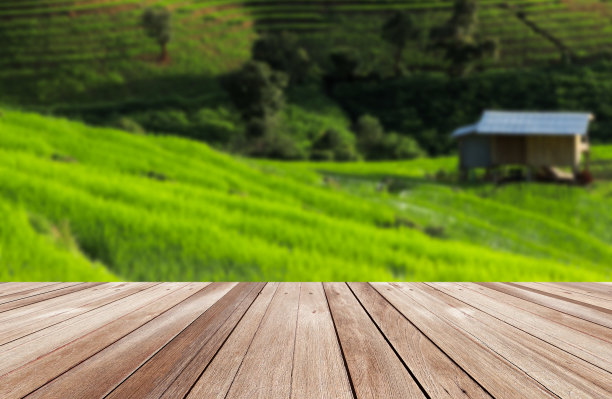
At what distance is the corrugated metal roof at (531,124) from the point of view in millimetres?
28203

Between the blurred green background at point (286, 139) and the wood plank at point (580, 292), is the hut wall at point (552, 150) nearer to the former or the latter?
the blurred green background at point (286, 139)

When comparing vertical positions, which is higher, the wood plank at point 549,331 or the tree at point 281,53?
the tree at point 281,53

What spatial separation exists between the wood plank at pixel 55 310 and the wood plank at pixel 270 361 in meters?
1.47

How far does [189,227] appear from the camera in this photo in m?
7.80

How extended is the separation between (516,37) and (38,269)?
82951mm

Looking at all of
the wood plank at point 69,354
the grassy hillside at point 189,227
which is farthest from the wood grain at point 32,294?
the wood plank at point 69,354

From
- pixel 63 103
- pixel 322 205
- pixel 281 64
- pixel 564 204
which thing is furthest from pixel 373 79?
pixel 322 205

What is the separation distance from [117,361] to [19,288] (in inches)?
120

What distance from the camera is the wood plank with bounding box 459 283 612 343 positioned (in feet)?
10.1

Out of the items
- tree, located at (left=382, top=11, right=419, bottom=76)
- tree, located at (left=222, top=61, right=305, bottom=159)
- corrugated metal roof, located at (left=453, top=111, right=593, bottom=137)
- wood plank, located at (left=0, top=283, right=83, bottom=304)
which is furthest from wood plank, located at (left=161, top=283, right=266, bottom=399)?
tree, located at (left=382, top=11, right=419, bottom=76)

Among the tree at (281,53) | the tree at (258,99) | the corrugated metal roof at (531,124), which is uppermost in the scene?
the tree at (281,53)

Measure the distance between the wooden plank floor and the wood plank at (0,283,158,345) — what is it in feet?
0.06

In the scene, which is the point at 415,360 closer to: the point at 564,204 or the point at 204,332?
the point at 204,332

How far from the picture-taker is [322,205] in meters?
12.7
